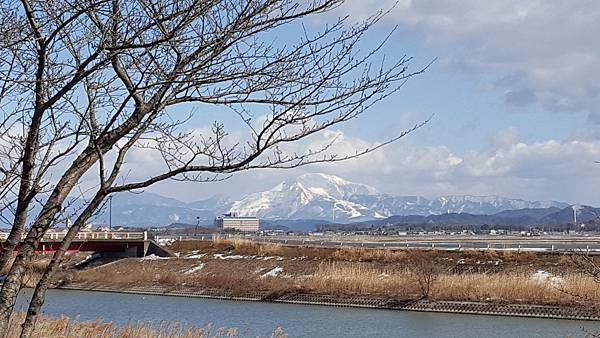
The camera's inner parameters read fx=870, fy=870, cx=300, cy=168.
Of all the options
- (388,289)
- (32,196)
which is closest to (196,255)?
(388,289)

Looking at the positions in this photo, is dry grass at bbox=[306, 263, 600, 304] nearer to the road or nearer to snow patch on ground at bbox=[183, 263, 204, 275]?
the road

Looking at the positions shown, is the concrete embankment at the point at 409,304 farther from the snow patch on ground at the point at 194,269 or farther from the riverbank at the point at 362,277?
the snow patch on ground at the point at 194,269

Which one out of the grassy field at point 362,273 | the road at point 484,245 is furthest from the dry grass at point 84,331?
the road at point 484,245

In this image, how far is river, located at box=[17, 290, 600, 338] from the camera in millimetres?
24766

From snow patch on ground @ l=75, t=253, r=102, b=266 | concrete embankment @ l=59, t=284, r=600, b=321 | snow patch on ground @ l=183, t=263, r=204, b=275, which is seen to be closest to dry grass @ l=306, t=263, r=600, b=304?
concrete embankment @ l=59, t=284, r=600, b=321

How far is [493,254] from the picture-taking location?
130ft

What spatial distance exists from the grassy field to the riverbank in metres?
0.04

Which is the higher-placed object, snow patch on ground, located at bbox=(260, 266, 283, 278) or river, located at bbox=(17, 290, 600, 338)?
snow patch on ground, located at bbox=(260, 266, 283, 278)

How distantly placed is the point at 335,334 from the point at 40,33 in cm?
1935

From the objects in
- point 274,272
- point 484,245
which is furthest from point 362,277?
point 484,245

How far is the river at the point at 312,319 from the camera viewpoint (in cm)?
2477

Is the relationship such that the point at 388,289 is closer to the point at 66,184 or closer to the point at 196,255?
the point at 196,255

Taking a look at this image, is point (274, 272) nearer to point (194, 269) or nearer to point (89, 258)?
point (194, 269)

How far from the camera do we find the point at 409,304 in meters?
32.4
